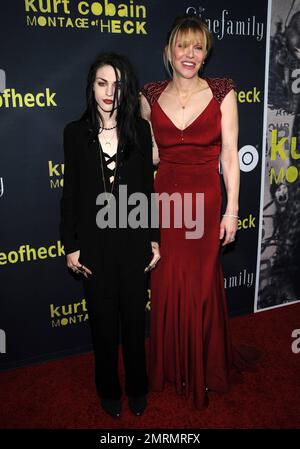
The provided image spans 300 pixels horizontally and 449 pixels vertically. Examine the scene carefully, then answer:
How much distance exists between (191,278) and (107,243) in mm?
598

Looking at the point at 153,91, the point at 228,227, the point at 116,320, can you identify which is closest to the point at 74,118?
the point at 153,91

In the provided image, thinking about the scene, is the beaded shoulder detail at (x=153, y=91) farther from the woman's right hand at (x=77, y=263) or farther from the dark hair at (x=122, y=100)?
the woman's right hand at (x=77, y=263)

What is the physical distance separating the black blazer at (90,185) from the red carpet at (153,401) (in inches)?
37.9

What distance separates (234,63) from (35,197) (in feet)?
5.49

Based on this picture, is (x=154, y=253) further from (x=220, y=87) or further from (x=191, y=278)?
(x=220, y=87)

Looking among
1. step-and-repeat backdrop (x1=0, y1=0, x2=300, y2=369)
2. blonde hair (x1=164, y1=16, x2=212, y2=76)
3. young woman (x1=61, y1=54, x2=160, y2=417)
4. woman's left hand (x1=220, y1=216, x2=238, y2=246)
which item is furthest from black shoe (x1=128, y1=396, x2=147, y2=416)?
blonde hair (x1=164, y1=16, x2=212, y2=76)

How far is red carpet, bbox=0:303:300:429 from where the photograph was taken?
94.7 inches

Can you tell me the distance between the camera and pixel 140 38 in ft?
8.87

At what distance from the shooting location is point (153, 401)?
8.48 ft

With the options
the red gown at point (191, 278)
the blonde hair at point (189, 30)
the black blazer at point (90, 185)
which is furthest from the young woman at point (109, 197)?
the blonde hair at point (189, 30)

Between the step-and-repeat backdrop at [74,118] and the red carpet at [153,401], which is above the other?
the step-and-repeat backdrop at [74,118]

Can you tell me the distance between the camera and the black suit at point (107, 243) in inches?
80.3

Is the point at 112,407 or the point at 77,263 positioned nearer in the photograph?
the point at 77,263

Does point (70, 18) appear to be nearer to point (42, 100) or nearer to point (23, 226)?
point (42, 100)
